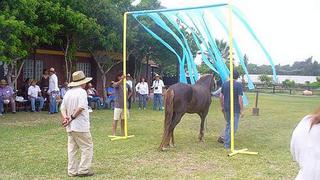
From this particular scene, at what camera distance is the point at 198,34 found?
10.5m

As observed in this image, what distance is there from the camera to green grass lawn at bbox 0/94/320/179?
7.12 m

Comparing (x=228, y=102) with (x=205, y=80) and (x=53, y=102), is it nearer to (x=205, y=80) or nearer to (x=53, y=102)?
(x=205, y=80)

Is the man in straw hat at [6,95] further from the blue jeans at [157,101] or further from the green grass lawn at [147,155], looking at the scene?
the blue jeans at [157,101]

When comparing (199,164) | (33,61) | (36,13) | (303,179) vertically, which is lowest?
(199,164)

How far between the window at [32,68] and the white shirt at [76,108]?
14229 millimetres

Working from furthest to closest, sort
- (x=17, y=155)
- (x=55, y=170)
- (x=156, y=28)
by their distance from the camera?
(x=156, y=28), (x=17, y=155), (x=55, y=170)

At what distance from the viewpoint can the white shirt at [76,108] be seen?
680 centimetres

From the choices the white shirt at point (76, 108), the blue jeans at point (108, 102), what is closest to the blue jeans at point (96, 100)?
the blue jeans at point (108, 102)

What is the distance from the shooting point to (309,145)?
2.78m

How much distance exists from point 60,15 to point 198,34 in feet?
29.2

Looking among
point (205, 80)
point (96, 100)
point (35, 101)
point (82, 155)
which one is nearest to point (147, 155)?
point (82, 155)

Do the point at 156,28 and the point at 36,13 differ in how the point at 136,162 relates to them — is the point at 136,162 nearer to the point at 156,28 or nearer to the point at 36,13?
the point at 36,13

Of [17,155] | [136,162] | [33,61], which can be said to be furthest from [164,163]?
[33,61]

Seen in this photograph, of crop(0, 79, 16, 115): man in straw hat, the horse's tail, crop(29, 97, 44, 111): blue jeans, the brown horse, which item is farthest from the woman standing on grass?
crop(29, 97, 44, 111): blue jeans
